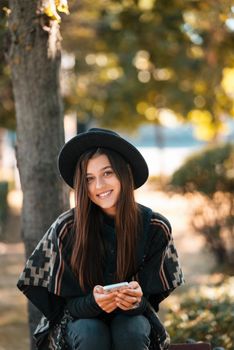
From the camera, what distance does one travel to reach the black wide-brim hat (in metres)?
3.57

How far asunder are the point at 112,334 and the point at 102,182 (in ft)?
2.36

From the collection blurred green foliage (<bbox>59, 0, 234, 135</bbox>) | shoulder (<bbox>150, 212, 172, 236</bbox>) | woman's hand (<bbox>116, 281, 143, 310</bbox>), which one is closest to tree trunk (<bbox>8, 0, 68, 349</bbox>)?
shoulder (<bbox>150, 212, 172, 236</bbox>)

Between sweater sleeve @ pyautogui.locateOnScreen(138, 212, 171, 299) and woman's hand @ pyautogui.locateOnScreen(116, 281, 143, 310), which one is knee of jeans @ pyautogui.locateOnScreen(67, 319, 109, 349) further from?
sweater sleeve @ pyautogui.locateOnScreen(138, 212, 171, 299)

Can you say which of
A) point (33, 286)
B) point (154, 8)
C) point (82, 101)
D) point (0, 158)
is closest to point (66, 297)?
point (33, 286)

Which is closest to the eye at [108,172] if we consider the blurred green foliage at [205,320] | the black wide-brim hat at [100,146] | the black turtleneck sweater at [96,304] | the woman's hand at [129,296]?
the black wide-brim hat at [100,146]

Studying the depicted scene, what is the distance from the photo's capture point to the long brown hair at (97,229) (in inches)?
140

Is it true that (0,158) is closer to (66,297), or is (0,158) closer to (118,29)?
(118,29)

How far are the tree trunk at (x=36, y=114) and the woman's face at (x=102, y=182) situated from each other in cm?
92

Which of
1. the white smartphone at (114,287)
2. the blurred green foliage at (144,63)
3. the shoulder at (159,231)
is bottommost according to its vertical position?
the white smartphone at (114,287)

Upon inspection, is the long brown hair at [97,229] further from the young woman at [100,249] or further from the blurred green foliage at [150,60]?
the blurred green foliage at [150,60]

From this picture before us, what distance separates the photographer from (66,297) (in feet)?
11.8

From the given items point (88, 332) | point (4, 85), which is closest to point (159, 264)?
point (88, 332)

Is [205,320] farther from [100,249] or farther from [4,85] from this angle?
[4,85]

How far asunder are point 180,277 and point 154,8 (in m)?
4.99
